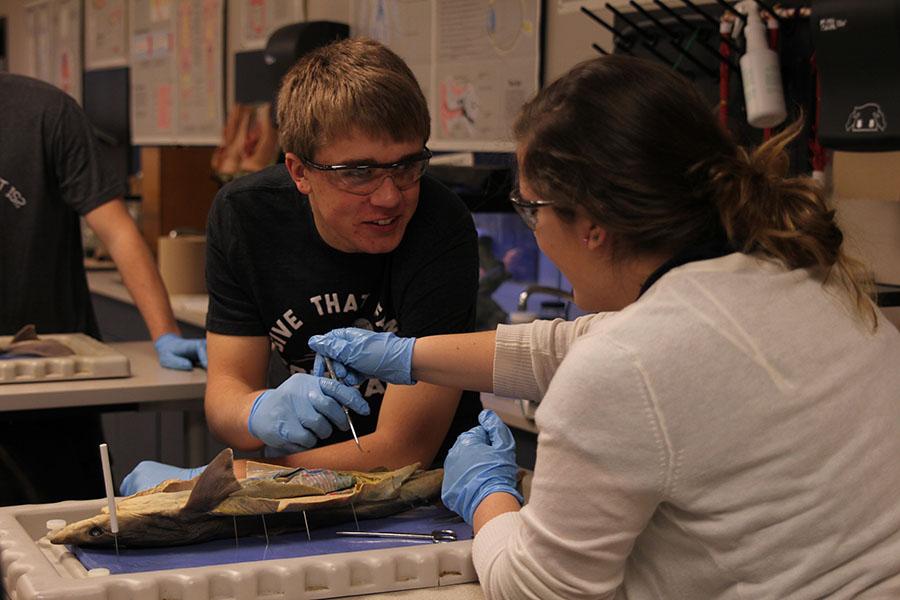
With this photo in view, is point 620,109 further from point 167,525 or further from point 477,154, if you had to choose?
point 477,154

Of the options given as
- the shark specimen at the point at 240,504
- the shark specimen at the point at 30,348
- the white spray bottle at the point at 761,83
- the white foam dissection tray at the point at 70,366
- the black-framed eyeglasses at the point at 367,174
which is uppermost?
the white spray bottle at the point at 761,83

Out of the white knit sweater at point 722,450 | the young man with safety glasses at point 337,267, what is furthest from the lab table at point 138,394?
the white knit sweater at point 722,450

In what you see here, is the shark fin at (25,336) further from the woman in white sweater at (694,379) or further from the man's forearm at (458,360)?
the woman in white sweater at (694,379)

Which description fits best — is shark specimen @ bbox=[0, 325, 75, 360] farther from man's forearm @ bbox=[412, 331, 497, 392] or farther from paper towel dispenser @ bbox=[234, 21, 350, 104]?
paper towel dispenser @ bbox=[234, 21, 350, 104]

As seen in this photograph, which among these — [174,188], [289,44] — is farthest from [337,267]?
[174,188]

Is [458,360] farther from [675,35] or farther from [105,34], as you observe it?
[105,34]

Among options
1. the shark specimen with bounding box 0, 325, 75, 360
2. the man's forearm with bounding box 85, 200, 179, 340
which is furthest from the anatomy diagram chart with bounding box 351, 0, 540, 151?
the shark specimen with bounding box 0, 325, 75, 360

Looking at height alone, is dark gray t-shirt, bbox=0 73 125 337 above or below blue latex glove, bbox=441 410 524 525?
above

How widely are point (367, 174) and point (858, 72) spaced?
2.89 feet

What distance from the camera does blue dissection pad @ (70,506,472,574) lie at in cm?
128

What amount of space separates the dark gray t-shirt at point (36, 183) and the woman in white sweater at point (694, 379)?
1616mm

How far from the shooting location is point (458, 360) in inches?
60.4

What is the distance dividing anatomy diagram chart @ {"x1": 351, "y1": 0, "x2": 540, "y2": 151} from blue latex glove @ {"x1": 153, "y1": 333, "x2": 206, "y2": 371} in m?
1.10

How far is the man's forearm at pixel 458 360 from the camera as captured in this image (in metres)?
1.53
